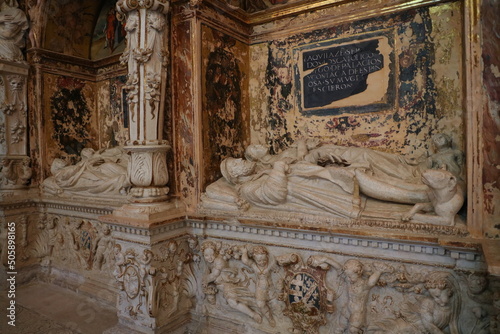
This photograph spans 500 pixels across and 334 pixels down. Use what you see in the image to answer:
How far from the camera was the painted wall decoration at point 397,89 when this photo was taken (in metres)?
2.96

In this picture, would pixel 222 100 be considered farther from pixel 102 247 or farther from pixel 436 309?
pixel 436 309

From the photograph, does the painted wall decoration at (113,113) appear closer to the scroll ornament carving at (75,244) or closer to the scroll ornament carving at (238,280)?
the scroll ornament carving at (75,244)

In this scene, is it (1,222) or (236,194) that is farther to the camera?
(1,222)

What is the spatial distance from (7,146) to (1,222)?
106cm

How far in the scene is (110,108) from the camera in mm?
5293

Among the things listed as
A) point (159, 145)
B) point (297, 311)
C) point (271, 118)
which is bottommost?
point (297, 311)

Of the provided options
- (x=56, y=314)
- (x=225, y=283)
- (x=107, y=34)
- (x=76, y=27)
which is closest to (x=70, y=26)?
(x=76, y=27)

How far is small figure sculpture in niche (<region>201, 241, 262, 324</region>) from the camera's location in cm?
298

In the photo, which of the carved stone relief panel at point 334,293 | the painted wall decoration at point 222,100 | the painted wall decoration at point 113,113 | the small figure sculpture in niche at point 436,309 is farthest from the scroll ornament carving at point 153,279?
the painted wall decoration at point 113,113

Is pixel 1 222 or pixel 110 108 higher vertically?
pixel 110 108

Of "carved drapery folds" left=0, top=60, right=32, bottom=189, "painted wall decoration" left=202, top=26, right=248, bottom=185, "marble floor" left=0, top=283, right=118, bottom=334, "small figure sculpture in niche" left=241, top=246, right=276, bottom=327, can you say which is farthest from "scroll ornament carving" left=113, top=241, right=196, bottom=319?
"carved drapery folds" left=0, top=60, right=32, bottom=189

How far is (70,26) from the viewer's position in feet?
16.7

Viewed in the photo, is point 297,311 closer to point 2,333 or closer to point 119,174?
point 119,174

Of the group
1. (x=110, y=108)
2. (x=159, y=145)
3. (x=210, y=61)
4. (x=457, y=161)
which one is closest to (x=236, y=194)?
(x=159, y=145)
